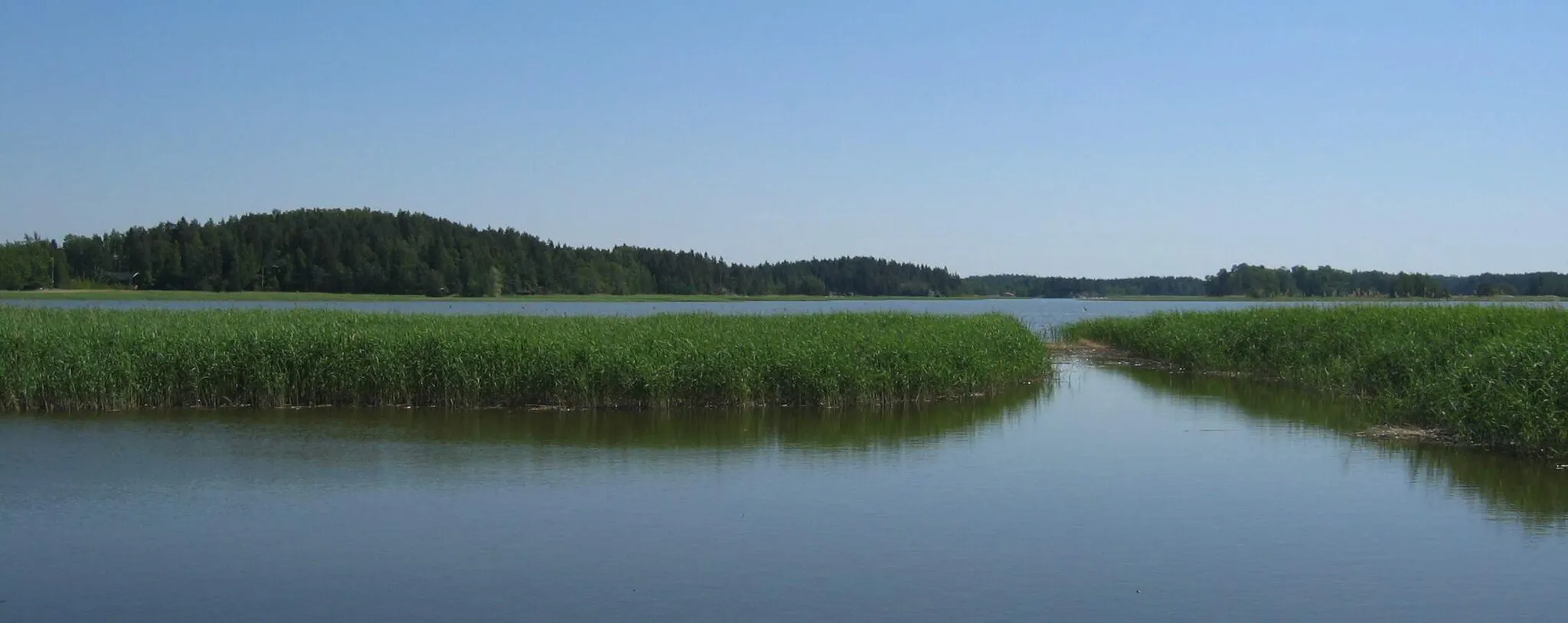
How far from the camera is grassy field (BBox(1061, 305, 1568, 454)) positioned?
15.0 metres

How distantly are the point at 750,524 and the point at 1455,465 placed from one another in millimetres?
8967

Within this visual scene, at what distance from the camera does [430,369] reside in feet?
65.3

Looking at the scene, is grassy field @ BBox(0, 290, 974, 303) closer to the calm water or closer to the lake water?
the lake water

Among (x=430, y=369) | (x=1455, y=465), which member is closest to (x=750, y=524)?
(x=1455, y=465)

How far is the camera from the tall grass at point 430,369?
19.3m

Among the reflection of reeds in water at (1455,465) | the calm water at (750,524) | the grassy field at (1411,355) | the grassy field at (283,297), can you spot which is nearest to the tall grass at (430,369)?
the calm water at (750,524)

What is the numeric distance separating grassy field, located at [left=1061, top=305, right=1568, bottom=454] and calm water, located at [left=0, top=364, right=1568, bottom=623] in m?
0.65

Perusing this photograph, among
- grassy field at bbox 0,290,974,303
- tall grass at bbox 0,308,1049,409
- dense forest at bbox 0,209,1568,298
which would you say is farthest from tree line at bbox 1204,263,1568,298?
tall grass at bbox 0,308,1049,409

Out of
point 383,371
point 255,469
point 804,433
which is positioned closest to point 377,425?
point 383,371

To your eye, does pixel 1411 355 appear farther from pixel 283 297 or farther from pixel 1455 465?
pixel 283 297

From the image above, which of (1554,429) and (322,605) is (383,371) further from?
(1554,429)

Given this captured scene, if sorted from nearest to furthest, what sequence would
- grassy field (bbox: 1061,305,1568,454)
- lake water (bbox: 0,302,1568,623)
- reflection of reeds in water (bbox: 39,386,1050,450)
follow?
lake water (bbox: 0,302,1568,623)
grassy field (bbox: 1061,305,1568,454)
reflection of reeds in water (bbox: 39,386,1050,450)

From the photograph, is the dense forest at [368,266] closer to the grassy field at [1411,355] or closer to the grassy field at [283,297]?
the grassy field at [283,297]

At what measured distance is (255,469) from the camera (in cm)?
1377
